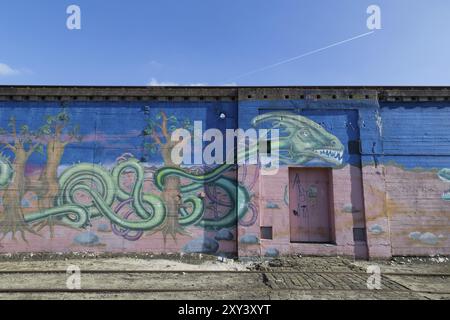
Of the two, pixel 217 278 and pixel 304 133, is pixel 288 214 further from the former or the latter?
pixel 217 278

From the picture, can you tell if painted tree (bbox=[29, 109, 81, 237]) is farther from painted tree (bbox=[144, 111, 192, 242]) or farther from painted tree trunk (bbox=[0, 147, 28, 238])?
painted tree (bbox=[144, 111, 192, 242])

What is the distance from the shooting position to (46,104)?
10789mm

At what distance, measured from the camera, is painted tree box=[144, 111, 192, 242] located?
10148 mm

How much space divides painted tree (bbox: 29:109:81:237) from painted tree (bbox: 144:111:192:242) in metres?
2.50

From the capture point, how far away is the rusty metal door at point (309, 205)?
33.5 ft

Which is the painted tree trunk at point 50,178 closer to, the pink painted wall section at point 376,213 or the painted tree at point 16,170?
the painted tree at point 16,170

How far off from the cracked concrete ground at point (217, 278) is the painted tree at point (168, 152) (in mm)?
973

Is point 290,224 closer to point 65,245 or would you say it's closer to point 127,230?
point 127,230

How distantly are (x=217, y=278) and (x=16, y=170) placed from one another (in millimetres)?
7596

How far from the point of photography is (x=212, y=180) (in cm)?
1035

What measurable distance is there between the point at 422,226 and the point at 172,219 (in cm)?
796

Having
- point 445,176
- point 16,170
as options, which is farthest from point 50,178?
point 445,176
